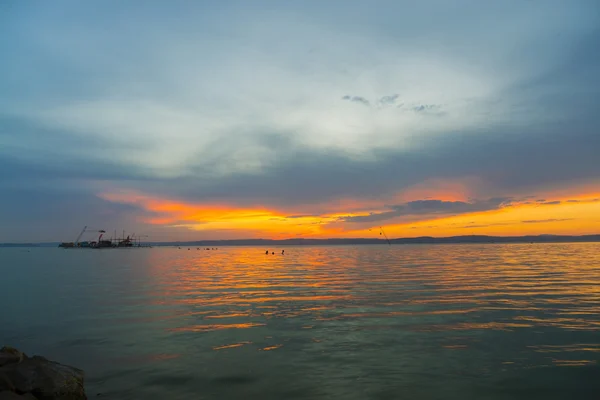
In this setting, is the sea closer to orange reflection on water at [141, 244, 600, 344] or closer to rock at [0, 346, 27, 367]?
orange reflection on water at [141, 244, 600, 344]

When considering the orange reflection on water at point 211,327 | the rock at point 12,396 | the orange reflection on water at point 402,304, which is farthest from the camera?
the orange reflection on water at point 402,304

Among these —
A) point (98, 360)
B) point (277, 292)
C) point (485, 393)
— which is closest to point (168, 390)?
point (98, 360)

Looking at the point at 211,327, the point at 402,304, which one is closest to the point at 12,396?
the point at 211,327

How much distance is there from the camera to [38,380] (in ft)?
35.9

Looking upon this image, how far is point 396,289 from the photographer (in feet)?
118

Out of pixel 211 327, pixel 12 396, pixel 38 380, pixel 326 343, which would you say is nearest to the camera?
pixel 12 396

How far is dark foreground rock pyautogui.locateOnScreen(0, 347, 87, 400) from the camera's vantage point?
10594 millimetres

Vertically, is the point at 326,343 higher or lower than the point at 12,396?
lower

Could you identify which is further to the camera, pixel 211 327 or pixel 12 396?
pixel 211 327

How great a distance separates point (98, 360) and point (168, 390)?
5299mm

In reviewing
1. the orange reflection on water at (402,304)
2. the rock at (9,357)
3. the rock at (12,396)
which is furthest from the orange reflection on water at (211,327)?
the rock at (12,396)

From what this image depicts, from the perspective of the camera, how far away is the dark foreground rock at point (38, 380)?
34.8 ft

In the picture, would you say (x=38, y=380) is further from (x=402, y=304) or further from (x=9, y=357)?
(x=402, y=304)

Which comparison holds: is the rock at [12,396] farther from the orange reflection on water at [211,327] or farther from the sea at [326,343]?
the orange reflection on water at [211,327]
